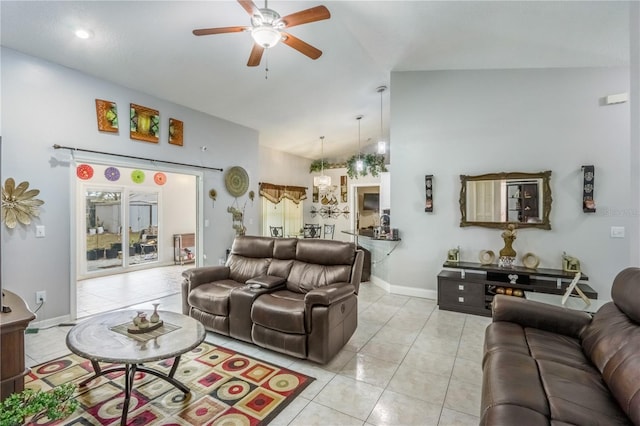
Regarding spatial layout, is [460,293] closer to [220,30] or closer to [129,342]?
[129,342]

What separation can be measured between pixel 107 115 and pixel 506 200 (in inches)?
223

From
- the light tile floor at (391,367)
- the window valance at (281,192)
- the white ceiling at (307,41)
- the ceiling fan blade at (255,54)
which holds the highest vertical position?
the white ceiling at (307,41)

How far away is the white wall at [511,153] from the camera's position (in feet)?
12.4

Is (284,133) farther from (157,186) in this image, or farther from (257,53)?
(257,53)

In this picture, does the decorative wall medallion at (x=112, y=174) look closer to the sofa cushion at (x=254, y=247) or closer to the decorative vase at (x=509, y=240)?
the sofa cushion at (x=254, y=247)

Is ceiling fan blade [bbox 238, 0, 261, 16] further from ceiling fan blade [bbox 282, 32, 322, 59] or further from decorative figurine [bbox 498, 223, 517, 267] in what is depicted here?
decorative figurine [bbox 498, 223, 517, 267]

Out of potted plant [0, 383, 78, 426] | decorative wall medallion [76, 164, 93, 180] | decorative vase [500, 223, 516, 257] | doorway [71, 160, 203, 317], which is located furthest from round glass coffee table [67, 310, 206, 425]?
decorative wall medallion [76, 164, 93, 180]

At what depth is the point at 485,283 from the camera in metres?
4.00

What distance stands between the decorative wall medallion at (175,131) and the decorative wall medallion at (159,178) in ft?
9.21

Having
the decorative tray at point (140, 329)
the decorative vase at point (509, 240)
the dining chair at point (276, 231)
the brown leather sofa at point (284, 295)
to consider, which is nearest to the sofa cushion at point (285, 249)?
the brown leather sofa at point (284, 295)

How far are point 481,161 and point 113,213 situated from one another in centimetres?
757

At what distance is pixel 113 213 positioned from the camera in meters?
6.81

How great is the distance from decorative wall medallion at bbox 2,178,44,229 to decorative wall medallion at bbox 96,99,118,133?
1.14 metres

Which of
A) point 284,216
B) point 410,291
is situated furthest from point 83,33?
point 284,216
